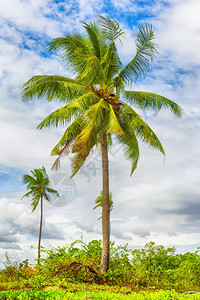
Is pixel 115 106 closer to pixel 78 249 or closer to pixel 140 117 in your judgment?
pixel 140 117

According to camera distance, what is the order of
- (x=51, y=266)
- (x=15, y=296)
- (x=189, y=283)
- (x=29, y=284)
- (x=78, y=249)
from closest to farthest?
(x=15, y=296) → (x=29, y=284) → (x=189, y=283) → (x=51, y=266) → (x=78, y=249)

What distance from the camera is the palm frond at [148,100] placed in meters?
15.5

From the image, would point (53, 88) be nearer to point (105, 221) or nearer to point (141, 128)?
point (141, 128)

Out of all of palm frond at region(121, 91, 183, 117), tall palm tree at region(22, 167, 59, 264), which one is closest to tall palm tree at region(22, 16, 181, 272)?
palm frond at region(121, 91, 183, 117)

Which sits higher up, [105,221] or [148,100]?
[148,100]

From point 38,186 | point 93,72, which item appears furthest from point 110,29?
point 38,186

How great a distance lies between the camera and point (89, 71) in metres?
14.1

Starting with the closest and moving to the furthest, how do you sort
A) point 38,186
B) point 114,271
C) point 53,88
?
point 114,271 < point 53,88 < point 38,186

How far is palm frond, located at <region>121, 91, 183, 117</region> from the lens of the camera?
15523mm

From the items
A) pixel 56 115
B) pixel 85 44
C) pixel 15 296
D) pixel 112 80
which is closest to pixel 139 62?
pixel 112 80

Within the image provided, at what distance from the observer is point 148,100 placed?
15.7 metres

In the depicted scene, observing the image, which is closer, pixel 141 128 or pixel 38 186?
pixel 141 128

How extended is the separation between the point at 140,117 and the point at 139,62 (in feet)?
8.83

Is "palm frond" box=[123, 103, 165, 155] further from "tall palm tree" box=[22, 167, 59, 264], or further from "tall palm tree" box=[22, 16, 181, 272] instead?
"tall palm tree" box=[22, 167, 59, 264]
